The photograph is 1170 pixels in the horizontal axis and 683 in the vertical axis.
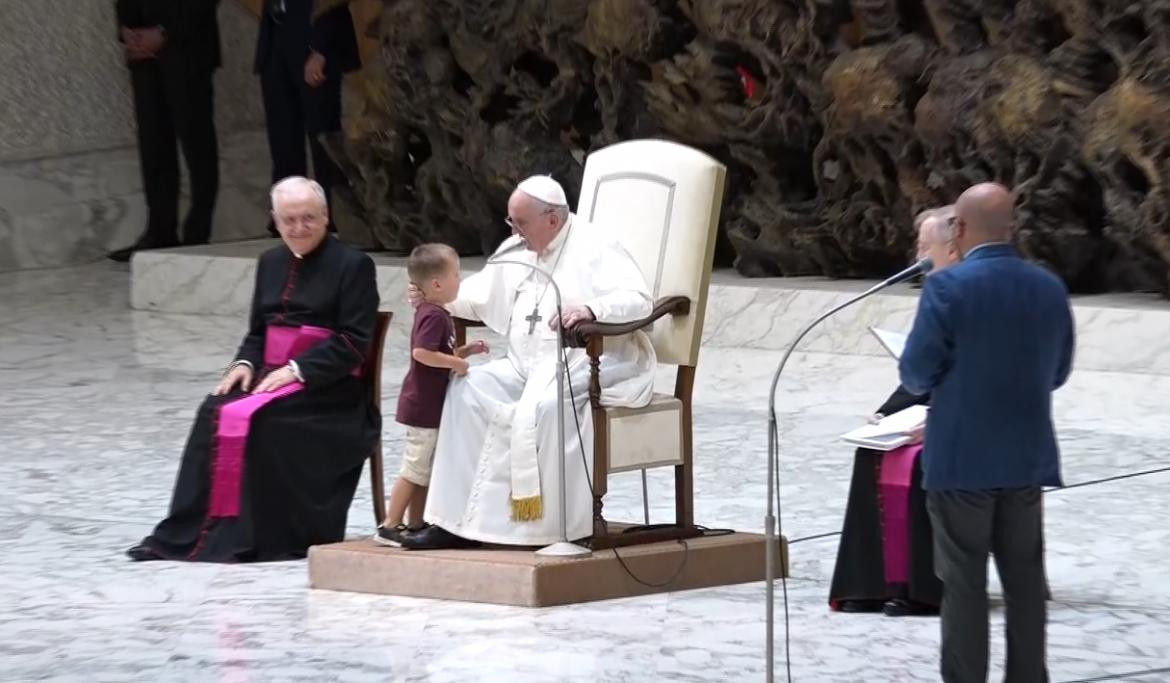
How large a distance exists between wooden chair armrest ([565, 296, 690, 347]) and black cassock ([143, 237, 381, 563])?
1.10 m

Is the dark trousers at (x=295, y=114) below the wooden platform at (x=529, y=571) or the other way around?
the other way around

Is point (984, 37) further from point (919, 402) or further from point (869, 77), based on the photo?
point (919, 402)

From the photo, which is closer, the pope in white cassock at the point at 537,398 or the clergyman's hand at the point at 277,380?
the pope in white cassock at the point at 537,398

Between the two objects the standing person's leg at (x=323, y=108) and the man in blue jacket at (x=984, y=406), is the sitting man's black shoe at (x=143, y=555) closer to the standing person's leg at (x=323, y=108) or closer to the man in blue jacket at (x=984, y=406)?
the man in blue jacket at (x=984, y=406)

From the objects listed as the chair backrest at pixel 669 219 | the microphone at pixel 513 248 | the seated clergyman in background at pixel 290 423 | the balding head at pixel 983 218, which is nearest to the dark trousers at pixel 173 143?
the seated clergyman in background at pixel 290 423

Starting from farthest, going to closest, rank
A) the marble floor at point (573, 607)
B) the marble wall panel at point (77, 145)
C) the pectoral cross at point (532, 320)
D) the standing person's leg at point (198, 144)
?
the marble wall panel at point (77, 145) → the standing person's leg at point (198, 144) → the pectoral cross at point (532, 320) → the marble floor at point (573, 607)

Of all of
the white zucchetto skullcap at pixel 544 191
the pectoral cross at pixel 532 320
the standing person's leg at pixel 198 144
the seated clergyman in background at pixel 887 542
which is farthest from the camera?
the standing person's leg at pixel 198 144

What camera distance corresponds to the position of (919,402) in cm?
634

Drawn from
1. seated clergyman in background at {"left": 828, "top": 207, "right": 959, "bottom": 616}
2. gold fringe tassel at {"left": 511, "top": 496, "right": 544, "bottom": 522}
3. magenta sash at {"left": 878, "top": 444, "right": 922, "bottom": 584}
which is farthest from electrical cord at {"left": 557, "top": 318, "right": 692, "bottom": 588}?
magenta sash at {"left": 878, "top": 444, "right": 922, "bottom": 584}

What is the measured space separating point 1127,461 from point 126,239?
31.8ft

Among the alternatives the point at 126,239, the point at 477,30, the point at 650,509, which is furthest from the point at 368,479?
the point at 126,239

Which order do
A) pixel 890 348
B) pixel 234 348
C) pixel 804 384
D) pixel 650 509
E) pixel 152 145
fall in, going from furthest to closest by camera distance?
pixel 152 145 → pixel 234 348 → pixel 804 384 → pixel 650 509 → pixel 890 348

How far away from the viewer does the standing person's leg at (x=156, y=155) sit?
49.1 feet

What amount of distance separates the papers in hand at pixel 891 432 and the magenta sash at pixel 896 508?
0.10 ft
